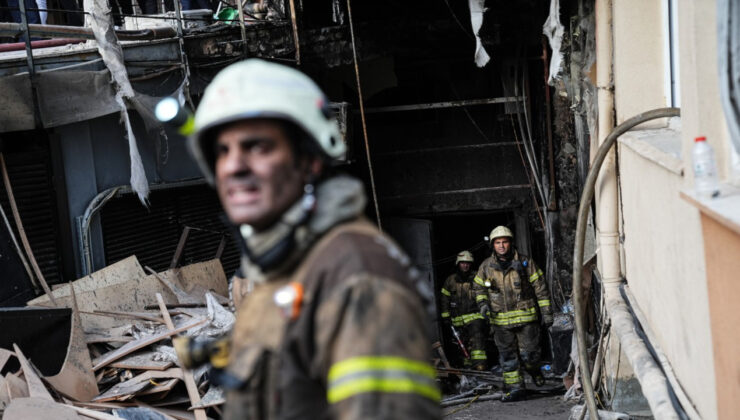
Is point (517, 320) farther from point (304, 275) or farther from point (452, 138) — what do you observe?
point (304, 275)

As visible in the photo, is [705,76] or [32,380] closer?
[705,76]

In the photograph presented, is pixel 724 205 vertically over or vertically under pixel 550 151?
over

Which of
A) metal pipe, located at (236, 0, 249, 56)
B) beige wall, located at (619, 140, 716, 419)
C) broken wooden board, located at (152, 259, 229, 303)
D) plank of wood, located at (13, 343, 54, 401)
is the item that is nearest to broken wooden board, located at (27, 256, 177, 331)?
broken wooden board, located at (152, 259, 229, 303)

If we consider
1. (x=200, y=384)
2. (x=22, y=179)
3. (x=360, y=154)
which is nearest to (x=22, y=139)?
(x=22, y=179)

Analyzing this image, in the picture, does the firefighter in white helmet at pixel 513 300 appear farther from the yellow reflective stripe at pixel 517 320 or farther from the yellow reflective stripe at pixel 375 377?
the yellow reflective stripe at pixel 375 377

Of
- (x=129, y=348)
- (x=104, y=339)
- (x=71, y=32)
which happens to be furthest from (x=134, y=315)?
(x=71, y=32)

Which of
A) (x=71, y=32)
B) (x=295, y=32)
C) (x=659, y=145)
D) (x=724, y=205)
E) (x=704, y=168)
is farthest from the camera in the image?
(x=295, y=32)

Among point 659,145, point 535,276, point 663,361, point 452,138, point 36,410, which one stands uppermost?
point 659,145

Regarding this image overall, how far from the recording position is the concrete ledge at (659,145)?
454cm

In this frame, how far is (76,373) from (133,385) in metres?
0.51

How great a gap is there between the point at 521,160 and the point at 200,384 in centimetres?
754

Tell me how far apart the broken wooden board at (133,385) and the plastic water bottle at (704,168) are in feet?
19.1

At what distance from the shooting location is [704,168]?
11.3ft

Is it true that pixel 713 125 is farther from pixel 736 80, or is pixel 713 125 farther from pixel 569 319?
pixel 569 319
